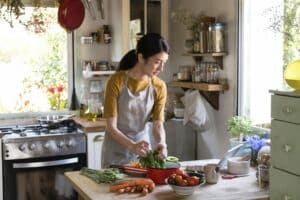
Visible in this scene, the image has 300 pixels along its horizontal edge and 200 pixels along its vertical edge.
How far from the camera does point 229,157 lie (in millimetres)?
2727

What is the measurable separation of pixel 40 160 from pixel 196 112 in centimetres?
132

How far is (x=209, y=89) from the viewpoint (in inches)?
141

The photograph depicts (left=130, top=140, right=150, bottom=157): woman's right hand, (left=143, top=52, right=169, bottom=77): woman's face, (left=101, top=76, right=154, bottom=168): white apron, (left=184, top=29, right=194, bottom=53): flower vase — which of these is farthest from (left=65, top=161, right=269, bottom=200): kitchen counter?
(left=184, top=29, right=194, bottom=53): flower vase

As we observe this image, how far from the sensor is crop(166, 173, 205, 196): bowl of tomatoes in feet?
6.93

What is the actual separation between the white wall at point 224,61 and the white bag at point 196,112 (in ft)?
0.30

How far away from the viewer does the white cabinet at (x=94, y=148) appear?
3.77 meters

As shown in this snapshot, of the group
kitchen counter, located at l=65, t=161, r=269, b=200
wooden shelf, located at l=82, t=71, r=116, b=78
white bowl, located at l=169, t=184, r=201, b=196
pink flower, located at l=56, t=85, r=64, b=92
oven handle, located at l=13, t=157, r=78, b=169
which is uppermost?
wooden shelf, located at l=82, t=71, r=116, b=78

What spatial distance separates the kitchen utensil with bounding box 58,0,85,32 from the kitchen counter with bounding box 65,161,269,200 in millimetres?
1641

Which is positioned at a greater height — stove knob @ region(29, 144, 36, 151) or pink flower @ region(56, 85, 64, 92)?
pink flower @ region(56, 85, 64, 92)

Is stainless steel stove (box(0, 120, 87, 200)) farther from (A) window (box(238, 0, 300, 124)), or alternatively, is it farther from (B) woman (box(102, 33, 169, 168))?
(A) window (box(238, 0, 300, 124))

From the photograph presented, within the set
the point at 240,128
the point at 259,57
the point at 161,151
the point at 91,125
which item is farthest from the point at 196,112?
the point at 161,151

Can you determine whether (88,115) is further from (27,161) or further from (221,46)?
(221,46)

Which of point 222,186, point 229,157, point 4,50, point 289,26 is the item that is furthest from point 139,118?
point 4,50

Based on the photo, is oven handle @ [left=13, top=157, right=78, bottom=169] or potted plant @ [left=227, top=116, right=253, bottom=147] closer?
potted plant @ [left=227, top=116, right=253, bottom=147]
